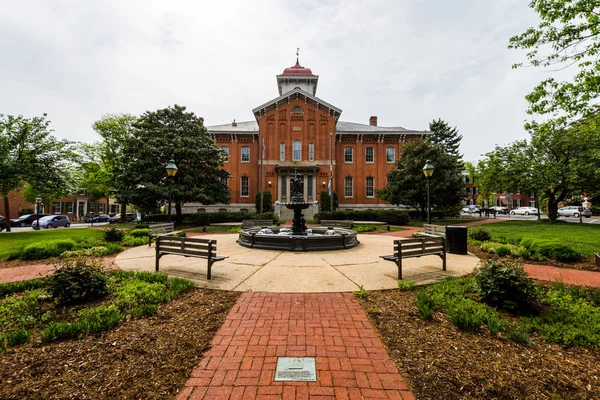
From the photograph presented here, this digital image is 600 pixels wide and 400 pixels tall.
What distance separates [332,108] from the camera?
31.2 m

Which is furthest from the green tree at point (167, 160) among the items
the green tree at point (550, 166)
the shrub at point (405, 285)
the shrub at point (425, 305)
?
the green tree at point (550, 166)

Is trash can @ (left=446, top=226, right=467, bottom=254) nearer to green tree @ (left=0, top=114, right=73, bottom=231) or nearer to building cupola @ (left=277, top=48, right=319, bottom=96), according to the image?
green tree @ (left=0, top=114, right=73, bottom=231)

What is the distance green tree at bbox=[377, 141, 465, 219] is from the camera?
23.2 meters

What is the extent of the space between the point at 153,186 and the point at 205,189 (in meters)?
3.89

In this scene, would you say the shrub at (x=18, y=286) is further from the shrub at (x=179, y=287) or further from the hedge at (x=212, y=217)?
the hedge at (x=212, y=217)

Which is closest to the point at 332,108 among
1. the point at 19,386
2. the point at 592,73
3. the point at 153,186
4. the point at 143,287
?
the point at 153,186

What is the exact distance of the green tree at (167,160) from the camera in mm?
20297

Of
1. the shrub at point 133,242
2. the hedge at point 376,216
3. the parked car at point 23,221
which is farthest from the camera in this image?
the parked car at point 23,221

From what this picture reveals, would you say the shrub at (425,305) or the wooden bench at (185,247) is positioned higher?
the wooden bench at (185,247)

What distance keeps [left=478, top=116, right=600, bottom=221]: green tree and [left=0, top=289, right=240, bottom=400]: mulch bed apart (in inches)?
1031

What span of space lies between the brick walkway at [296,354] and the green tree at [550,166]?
24.5 meters

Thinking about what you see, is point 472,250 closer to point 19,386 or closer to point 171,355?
point 171,355

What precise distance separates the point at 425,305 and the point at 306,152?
28.3m

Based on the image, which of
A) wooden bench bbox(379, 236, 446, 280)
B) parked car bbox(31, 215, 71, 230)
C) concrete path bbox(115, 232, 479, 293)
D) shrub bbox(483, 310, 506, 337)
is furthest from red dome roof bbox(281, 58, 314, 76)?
shrub bbox(483, 310, 506, 337)
